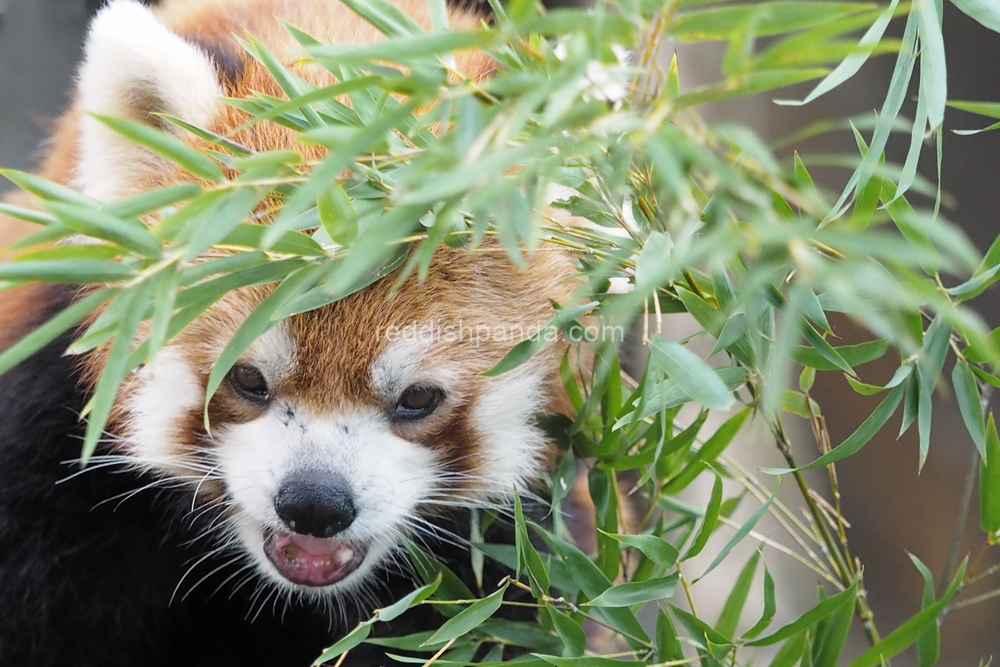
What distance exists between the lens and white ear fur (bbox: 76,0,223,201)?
134 centimetres

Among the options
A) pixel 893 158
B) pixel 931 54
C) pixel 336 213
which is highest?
pixel 893 158

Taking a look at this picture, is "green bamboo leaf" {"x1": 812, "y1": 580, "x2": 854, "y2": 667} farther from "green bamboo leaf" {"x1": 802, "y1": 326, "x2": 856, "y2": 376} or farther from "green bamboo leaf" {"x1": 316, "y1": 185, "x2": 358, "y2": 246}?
"green bamboo leaf" {"x1": 316, "y1": 185, "x2": 358, "y2": 246}

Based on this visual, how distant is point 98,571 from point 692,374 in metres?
1.21

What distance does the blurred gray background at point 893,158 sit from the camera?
84.9 inches

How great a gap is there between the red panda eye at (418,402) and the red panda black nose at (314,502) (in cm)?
16

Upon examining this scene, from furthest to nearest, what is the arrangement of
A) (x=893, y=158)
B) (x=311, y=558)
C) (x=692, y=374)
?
(x=893, y=158) < (x=311, y=558) < (x=692, y=374)

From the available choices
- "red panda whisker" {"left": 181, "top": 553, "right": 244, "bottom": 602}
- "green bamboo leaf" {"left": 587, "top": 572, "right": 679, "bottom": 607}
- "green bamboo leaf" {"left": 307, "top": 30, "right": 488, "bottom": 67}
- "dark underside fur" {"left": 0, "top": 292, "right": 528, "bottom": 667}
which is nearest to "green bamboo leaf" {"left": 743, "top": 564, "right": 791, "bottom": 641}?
"green bamboo leaf" {"left": 587, "top": 572, "right": 679, "bottom": 607}

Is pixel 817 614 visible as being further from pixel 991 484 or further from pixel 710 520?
pixel 991 484

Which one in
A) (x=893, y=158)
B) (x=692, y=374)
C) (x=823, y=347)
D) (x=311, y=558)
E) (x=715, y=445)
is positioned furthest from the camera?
(x=893, y=158)

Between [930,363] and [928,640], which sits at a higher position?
[930,363]

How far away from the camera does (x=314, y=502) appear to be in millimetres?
1317

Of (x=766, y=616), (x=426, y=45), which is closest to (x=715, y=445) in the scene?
(x=766, y=616)

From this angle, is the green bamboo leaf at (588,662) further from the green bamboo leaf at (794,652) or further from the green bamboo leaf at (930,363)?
the green bamboo leaf at (930,363)

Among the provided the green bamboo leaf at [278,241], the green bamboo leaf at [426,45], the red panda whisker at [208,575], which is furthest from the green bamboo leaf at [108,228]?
the red panda whisker at [208,575]
